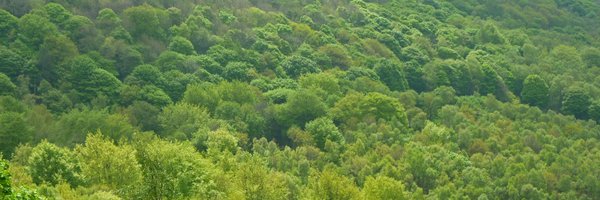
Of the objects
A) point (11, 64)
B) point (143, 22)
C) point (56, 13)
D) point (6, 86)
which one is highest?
point (6, 86)

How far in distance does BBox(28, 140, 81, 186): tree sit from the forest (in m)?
0.14

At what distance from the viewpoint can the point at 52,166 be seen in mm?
63562

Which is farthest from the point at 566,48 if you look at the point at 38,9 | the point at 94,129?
the point at 94,129

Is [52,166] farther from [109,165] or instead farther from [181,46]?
[181,46]

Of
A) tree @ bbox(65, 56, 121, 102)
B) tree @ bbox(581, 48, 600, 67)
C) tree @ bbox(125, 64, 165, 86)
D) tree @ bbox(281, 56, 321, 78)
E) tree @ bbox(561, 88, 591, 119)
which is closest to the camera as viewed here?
tree @ bbox(65, 56, 121, 102)

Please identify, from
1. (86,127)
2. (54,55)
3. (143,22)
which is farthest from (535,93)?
(86,127)

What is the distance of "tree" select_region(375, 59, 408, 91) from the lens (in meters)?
154

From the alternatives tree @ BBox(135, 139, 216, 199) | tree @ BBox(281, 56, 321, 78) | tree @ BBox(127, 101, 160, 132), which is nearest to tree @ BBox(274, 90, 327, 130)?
tree @ BBox(127, 101, 160, 132)

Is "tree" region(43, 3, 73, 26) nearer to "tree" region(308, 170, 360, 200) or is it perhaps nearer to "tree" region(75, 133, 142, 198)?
"tree" region(75, 133, 142, 198)

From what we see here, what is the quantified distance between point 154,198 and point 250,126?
188 ft

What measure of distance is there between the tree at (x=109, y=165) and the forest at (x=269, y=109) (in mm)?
104

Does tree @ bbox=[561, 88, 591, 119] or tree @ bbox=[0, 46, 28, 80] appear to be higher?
tree @ bbox=[0, 46, 28, 80]

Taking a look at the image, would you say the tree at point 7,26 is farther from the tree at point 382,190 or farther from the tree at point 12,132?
the tree at point 382,190

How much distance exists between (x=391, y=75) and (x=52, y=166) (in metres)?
97.6
